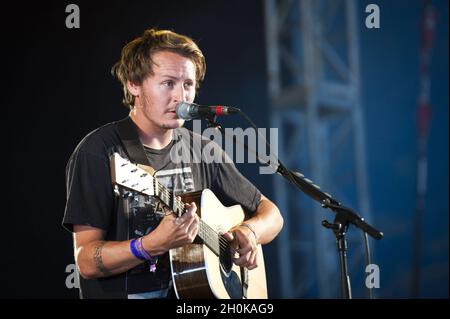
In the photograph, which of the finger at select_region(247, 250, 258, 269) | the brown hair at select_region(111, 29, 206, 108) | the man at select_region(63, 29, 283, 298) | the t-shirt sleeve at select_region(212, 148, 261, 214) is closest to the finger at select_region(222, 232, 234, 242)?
the man at select_region(63, 29, 283, 298)

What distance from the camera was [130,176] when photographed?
232 centimetres

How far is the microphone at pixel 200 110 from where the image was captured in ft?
8.08

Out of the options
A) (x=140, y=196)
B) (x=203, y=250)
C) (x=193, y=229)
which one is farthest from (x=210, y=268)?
(x=140, y=196)

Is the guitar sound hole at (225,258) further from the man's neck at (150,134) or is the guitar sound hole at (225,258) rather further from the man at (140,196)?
the man's neck at (150,134)

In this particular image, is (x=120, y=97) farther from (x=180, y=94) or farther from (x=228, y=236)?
(x=228, y=236)

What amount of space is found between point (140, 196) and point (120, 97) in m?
1.67

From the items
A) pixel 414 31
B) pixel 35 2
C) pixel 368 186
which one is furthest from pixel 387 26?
pixel 35 2

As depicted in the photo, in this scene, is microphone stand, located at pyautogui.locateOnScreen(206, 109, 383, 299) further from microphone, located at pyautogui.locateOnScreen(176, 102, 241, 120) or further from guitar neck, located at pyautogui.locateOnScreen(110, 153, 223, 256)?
guitar neck, located at pyautogui.locateOnScreen(110, 153, 223, 256)

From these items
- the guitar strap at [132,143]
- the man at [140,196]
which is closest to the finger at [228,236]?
the man at [140,196]

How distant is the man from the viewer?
2508mm

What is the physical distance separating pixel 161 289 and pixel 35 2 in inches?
90.4

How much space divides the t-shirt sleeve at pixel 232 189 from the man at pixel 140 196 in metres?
0.12

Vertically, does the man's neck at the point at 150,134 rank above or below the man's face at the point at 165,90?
below
